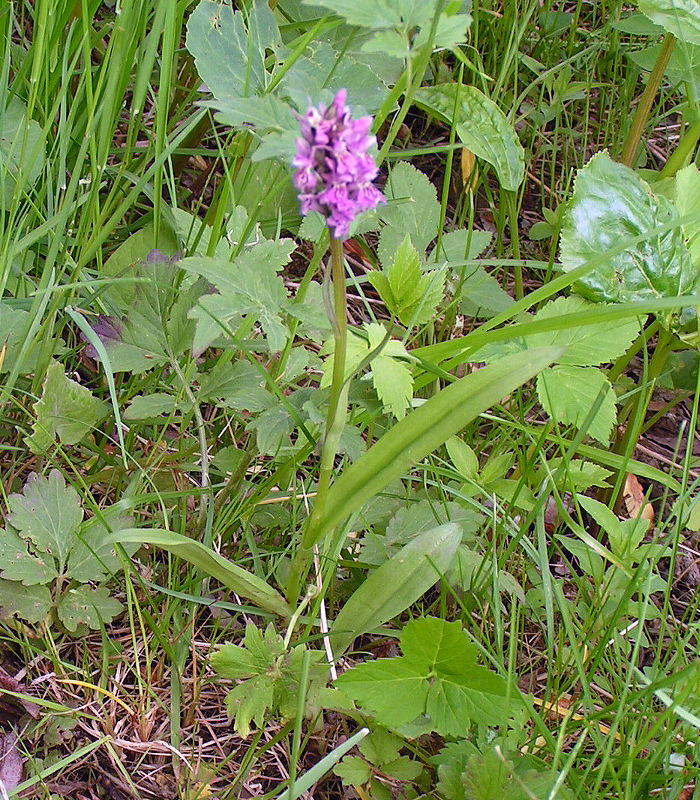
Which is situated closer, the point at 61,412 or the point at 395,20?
the point at 395,20

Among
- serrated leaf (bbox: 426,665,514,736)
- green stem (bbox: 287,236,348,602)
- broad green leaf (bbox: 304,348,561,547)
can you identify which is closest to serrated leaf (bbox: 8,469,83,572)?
green stem (bbox: 287,236,348,602)

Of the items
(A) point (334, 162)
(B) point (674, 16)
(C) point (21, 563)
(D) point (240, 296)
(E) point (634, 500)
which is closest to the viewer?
(A) point (334, 162)

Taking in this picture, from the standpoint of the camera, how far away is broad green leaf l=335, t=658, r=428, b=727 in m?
1.13

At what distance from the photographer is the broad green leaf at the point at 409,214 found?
65.0 inches

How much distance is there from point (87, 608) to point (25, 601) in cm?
9

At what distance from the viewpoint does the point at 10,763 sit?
1240 mm

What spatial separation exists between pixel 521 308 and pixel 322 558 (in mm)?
513

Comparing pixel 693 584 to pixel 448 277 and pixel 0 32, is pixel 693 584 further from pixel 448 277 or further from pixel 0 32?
pixel 0 32

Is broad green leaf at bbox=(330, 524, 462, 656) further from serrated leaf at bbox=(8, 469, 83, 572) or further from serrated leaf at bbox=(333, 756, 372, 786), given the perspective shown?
serrated leaf at bbox=(8, 469, 83, 572)

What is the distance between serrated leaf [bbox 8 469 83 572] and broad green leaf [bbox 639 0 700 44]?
1.32 metres

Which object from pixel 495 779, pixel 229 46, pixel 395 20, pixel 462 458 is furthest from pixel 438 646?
pixel 229 46

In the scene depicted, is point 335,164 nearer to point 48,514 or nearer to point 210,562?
point 210,562

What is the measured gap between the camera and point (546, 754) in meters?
1.29

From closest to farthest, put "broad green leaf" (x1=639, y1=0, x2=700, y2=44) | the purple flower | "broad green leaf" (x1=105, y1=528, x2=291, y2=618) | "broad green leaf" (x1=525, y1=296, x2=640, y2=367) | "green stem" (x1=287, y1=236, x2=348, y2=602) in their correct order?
the purple flower, "green stem" (x1=287, y1=236, x2=348, y2=602), "broad green leaf" (x1=105, y1=528, x2=291, y2=618), "broad green leaf" (x1=525, y1=296, x2=640, y2=367), "broad green leaf" (x1=639, y1=0, x2=700, y2=44)
